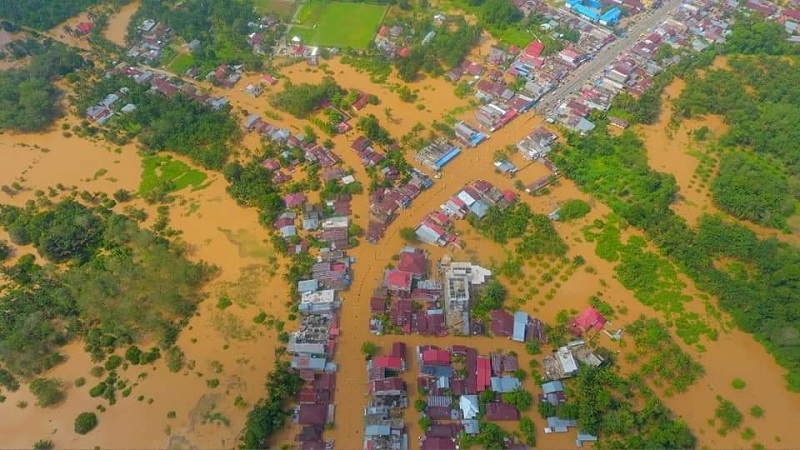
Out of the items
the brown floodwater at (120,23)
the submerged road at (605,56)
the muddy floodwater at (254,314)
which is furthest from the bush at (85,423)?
the submerged road at (605,56)

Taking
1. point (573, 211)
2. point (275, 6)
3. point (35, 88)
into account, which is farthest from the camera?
point (275, 6)

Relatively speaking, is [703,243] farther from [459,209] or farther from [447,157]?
[447,157]

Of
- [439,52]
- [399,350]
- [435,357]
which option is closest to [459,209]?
[435,357]

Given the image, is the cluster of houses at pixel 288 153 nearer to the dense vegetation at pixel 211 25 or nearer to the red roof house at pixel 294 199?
the red roof house at pixel 294 199

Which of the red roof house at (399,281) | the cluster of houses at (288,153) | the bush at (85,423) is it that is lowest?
the bush at (85,423)

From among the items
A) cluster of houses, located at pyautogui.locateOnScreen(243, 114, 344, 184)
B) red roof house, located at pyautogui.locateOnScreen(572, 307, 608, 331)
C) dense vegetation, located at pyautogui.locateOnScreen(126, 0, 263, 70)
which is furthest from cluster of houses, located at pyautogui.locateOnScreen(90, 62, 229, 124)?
red roof house, located at pyautogui.locateOnScreen(572, 307, 608, 331)

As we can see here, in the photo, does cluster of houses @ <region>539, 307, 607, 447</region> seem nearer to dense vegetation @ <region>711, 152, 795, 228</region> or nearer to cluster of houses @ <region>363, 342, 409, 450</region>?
cluster of houses @ <region>363, 342, 409, 450</region>

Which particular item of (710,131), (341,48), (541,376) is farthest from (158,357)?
(710,131)
